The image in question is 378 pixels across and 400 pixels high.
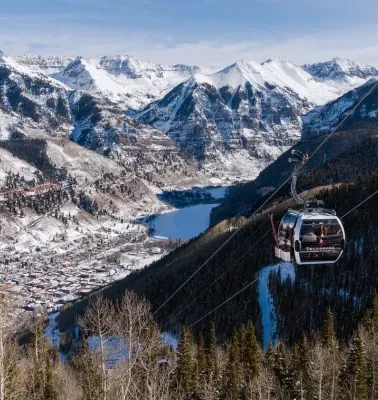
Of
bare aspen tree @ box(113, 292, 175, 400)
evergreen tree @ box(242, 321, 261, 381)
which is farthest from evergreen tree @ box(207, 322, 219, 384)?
bare aspen tree @ box(113, 292, 175, 400)

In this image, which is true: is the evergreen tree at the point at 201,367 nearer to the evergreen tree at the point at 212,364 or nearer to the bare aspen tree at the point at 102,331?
the evergreen tree at the point at 212,364

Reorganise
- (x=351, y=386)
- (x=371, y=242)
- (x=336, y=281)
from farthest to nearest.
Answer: (x=371, y=242) → (x=336, y=281) → (x=351, y=386)

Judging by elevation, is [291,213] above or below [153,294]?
above

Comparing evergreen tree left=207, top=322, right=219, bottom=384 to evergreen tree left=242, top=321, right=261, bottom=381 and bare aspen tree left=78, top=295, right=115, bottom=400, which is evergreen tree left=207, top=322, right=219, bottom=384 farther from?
bare aspen tree left=78, top=295, right=115, bottom=400

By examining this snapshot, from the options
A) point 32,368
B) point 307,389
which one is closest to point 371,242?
point 307,389

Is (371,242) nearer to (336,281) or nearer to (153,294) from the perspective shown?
(336,281)

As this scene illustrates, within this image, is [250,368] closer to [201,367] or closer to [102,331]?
[201,367]

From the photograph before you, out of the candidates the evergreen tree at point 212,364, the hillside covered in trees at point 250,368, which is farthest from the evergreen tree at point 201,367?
the evergreen tree at point 212,364

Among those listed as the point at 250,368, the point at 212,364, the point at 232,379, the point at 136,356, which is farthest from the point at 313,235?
the point at 212,364
